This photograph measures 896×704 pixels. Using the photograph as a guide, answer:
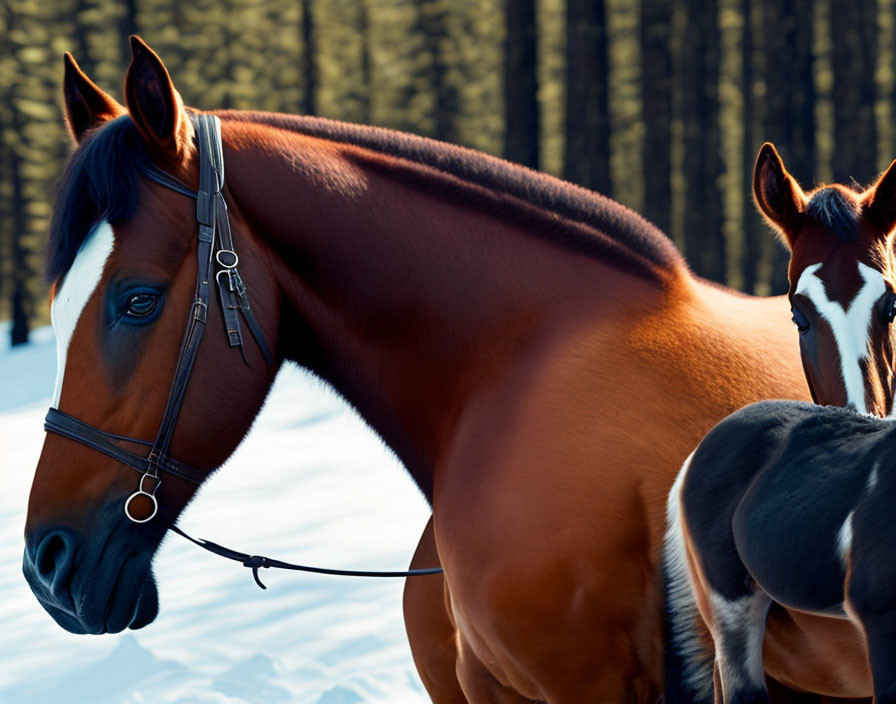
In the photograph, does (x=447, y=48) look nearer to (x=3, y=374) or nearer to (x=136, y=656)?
(x=3, y=374)

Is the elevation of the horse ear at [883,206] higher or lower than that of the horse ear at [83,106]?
lower

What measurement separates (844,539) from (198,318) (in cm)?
178

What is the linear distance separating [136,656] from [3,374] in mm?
11234

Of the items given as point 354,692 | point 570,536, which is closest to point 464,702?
point 570,536

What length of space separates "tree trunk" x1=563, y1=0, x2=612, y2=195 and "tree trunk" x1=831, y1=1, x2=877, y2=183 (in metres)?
2.53

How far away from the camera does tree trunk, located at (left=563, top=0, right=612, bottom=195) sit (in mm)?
11586

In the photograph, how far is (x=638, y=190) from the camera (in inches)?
1104

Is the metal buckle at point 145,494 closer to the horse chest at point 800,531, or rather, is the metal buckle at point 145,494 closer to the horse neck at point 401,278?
the horse neck at point 401,278

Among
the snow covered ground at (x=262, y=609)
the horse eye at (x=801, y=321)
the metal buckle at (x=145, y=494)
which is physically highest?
the horse eye at (x=801, y=321)

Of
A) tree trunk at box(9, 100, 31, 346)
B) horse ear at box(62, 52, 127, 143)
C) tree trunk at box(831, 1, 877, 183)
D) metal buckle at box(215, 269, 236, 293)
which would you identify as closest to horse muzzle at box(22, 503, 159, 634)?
metal buckle at box(215, 269, 236, 293)

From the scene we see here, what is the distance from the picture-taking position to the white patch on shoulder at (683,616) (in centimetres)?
229

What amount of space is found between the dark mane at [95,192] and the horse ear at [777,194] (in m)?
1.66

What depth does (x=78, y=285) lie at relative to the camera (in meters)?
2.71

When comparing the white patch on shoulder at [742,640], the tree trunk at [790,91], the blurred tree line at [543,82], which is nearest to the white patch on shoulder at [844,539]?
the white patch on shoulder at [742,640]
